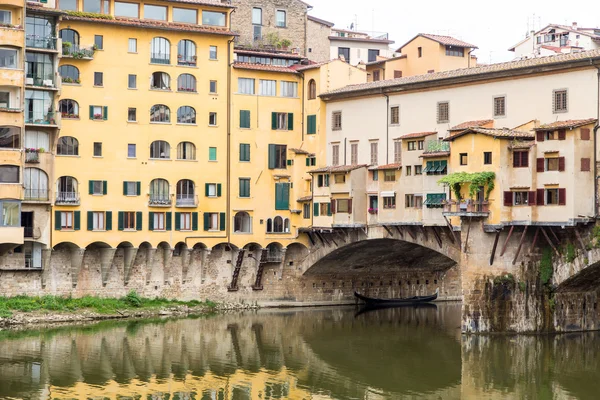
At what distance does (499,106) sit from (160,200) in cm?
1893

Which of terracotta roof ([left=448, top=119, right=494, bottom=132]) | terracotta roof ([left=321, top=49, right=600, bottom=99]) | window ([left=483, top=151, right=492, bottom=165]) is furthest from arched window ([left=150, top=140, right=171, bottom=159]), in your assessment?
window ([left=483, top=151, right=492, bottom=165])

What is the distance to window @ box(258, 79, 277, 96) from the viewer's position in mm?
68000

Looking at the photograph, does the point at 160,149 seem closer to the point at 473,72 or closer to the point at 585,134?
the point at 473,72

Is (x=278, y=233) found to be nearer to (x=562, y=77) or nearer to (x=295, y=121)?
(x=295, y=121)

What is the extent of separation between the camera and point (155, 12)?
65.0 m

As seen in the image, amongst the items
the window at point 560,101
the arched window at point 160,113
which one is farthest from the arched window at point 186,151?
the window at point 560,101

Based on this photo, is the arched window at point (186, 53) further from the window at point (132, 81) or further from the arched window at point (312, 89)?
the arched window at point (312, 89)

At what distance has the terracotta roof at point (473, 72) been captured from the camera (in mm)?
53094

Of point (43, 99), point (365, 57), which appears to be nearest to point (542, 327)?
point (43, 99)

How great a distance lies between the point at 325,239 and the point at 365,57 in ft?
83.4

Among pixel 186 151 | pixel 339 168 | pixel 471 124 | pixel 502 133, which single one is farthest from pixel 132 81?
pixel 502 133

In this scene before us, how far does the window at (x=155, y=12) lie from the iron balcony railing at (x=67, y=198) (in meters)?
9.94

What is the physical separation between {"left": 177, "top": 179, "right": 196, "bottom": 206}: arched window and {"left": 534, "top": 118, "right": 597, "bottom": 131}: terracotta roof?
20669 millimetres

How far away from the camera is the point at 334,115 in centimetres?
6700
